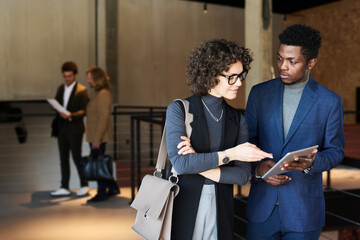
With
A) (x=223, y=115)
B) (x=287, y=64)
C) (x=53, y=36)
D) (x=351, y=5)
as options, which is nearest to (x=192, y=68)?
(x=223, y=115)

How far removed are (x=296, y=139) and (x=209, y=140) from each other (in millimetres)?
337

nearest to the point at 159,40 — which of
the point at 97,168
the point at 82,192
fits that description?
the point at 82,192

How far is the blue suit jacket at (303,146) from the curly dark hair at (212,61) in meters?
0.27

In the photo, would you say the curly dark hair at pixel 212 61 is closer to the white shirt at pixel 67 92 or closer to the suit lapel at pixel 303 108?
the suit lapel at pixel 303 108

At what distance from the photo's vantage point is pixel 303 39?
5.80ft

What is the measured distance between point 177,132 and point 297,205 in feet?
1.72

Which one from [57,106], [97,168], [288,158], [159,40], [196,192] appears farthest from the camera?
[159,40]

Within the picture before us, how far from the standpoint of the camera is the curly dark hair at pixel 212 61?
5.34 feet

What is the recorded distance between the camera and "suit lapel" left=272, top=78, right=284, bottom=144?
180cm

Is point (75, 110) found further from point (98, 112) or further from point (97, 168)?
point (97, 168)

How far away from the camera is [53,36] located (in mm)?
10773

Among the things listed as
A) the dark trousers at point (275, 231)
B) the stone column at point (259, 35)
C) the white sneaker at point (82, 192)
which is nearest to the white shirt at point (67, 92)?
the white sneaker at point (82, 192)

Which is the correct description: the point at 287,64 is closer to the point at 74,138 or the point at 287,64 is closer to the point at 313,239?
the point at 313,239

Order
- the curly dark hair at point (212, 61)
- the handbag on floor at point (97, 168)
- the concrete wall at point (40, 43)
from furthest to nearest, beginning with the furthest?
the concrete wall at point (40, 43) < the handbag on floor at point (97, 168) < the curly dark hair at point (212, 61)
